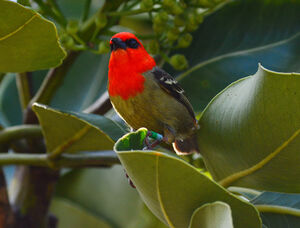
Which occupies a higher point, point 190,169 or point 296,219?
point 190,169

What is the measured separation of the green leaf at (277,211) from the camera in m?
1.46

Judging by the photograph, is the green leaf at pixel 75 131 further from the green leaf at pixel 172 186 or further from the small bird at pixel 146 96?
the green leaf at pixel 172 186

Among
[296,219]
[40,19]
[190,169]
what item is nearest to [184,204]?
[190,169]

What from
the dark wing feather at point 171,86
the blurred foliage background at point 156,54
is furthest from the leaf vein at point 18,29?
the dark wing feather at point 171,86

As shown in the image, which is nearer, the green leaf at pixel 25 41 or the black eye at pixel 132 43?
the green leaf at pixel 25 41

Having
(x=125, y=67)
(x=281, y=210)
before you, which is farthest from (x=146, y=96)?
(x=281, y=210)

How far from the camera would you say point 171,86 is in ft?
6.14

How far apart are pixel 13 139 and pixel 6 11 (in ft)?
2.36

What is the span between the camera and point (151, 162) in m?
1.09

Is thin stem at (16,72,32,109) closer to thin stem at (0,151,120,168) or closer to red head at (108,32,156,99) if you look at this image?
thin stem at (0,151,120,168)

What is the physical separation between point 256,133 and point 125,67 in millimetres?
594

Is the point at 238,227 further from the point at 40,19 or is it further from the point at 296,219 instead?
the point at 40,19

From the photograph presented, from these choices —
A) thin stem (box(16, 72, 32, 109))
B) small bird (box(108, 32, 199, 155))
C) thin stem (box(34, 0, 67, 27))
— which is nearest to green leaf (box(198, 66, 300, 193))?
small bird (box(108, 32, 199, 155))

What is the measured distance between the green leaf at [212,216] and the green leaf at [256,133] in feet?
0.89
